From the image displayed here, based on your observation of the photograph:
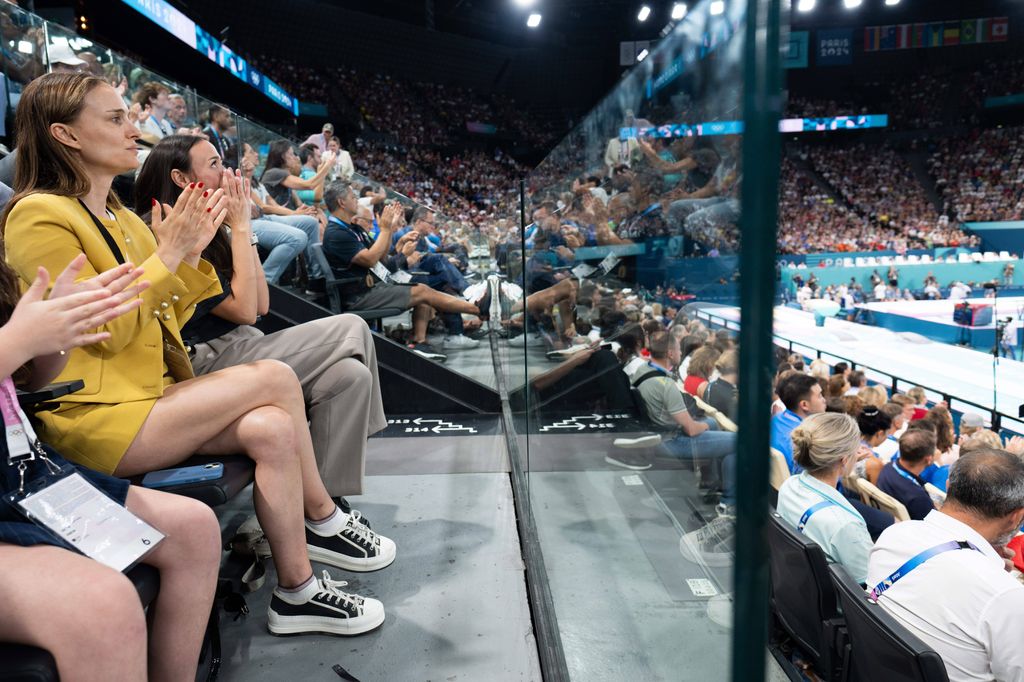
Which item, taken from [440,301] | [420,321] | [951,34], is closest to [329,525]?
[420,321]

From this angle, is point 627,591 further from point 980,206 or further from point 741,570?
point 980,206

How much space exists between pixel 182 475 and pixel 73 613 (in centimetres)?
52

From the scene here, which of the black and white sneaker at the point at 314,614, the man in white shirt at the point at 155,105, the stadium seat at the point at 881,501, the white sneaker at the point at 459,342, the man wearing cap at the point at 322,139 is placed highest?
the man wearing cap at the point at 322,139

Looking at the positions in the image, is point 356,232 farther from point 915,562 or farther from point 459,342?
point 915,562

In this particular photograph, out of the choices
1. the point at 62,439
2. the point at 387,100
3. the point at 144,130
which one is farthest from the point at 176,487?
the point at 387,100

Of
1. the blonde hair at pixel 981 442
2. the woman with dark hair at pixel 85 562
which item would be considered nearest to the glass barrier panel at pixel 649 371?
the woman with dark hair at pixel 85 562

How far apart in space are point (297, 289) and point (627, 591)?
3302 millimetres

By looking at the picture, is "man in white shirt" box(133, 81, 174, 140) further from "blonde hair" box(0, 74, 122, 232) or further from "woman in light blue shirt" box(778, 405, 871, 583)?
"woman in light blue shirt" box(778, 405, 871, 583)

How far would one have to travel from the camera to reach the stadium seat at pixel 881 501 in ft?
9.12

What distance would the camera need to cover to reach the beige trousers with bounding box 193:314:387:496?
2.12m

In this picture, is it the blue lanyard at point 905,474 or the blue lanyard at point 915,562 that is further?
the blue lanyard at point 905,474

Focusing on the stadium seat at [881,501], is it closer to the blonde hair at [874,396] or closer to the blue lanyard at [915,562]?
the blue lanyard at [915,562]

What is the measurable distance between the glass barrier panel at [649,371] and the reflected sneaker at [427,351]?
86.3 inches

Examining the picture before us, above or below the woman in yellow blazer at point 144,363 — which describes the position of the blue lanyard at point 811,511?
below
